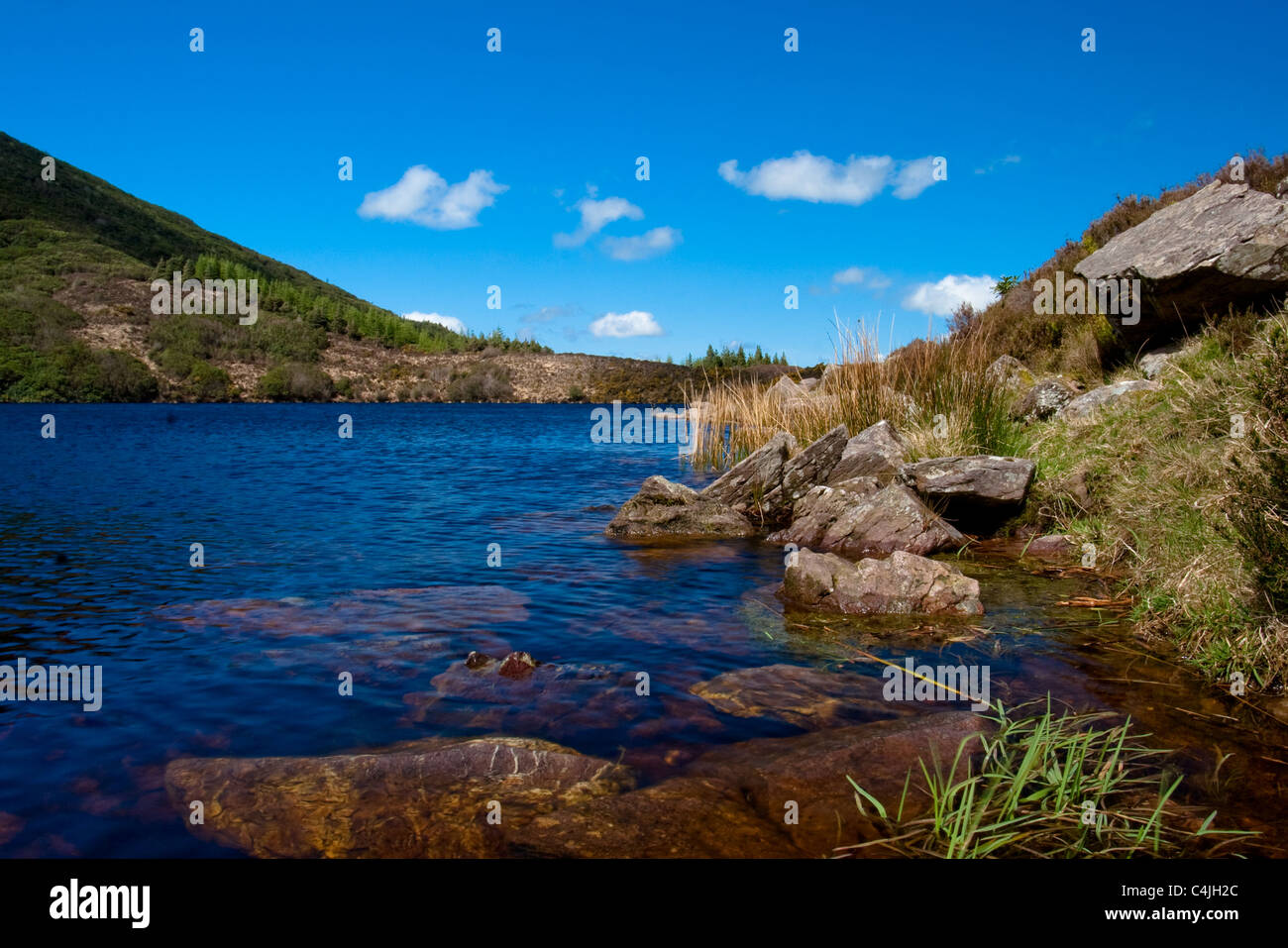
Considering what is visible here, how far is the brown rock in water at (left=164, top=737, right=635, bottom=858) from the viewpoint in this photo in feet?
10.5

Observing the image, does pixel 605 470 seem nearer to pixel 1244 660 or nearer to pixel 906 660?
pixel 906 660

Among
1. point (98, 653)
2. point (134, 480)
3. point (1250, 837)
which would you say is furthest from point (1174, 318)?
point (134, 480)

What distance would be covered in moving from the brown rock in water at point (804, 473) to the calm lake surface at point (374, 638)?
148cm

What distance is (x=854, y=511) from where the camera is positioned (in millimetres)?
9594

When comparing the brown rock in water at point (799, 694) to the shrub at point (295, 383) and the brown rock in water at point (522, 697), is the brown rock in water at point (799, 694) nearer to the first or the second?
the brown rock in water at point (522, 697)

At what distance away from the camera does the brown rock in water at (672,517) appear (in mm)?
10781

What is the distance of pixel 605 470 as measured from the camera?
19641mm

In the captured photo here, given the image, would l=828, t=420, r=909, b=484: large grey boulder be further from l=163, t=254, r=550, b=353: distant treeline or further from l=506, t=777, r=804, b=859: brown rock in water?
l=163, t=254, r=550, b=353: distant treeline

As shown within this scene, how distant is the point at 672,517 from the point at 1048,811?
316 inches

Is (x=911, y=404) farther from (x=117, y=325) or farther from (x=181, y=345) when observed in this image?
(x=117, y=325)

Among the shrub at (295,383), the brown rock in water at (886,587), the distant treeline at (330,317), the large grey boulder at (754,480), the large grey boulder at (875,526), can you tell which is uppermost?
the distant treeline at (330,317)

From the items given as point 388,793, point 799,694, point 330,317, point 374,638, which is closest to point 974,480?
point 799,694

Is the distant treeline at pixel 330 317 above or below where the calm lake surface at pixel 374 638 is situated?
above

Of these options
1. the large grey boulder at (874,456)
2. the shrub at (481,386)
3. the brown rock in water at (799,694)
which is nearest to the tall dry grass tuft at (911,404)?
the large grey boulder at (874,456)
